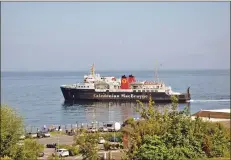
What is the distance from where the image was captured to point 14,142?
31.0 ft

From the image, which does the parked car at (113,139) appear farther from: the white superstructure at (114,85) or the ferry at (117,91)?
the white superstructure at (114,85)

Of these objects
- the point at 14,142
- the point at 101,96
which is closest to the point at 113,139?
the point at 14,142

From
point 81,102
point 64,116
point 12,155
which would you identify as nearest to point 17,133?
point 12,155

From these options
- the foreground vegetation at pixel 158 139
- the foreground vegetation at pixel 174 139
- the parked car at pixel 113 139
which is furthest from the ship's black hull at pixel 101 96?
the foreground vegetation at pixel 174 139

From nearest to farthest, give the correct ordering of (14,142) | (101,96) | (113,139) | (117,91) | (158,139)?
1. (158,139)
2. (14,142)
3. (113,139)
4. (101,96)
5. (117,91)

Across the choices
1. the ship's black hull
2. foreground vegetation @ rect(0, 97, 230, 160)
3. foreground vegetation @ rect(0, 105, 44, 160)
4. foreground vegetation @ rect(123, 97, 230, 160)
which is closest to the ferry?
the ship's black hull

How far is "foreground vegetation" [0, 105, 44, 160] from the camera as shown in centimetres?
907

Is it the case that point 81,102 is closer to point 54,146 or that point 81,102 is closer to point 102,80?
point 102,80

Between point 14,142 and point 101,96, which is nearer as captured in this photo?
point 14,142

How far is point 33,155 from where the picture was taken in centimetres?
922

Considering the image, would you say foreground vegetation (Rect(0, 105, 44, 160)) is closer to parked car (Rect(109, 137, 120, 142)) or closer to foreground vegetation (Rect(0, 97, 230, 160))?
foreground vegetation (Rect(0, 97, 230, 160))

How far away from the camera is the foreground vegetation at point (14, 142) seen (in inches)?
357

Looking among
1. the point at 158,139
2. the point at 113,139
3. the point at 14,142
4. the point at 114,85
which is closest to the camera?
the point at 158,139

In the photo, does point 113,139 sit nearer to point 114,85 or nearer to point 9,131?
point 9,131
